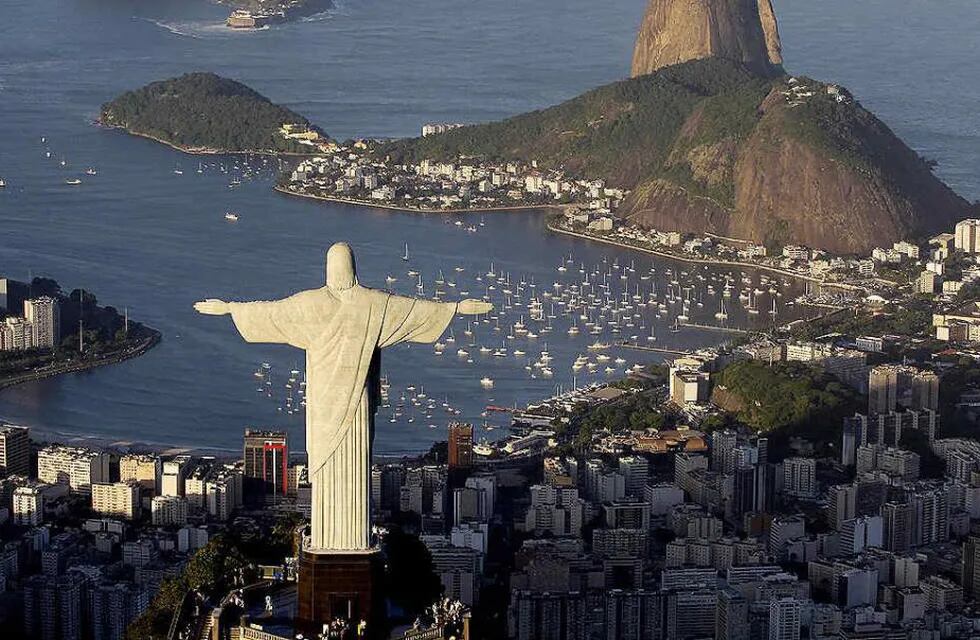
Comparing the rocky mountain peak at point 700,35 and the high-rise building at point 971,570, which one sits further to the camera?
the rocky mountain peak at point 700,35

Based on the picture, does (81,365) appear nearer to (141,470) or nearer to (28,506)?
(141,470)

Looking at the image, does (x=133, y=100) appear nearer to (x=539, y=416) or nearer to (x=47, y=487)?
(x=539, y=416)

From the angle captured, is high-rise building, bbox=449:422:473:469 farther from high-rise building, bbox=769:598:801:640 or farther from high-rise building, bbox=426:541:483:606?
high-rise building, bbox=769:598:801:640

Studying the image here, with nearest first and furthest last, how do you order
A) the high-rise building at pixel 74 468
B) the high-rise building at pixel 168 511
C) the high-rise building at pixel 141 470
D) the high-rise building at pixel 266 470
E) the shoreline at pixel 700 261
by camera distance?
the high-rise building at pixel 168 511 < the high-rise building at pixel 266 470 < the high-rise building at pixel 74 468 < the high-rise building at pixel 141 470 < the shoreline at pixel 700 261

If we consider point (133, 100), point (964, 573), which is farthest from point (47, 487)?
point (133, 100)

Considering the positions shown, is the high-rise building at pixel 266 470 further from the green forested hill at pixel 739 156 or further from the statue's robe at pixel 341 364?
the green forested hill at pixel 739 156

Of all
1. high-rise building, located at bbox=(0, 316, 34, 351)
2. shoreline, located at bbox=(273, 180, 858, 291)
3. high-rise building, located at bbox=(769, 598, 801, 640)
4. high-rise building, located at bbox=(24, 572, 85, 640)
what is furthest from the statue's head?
shoreline, located at bbox=(273, 180, 858, 291)

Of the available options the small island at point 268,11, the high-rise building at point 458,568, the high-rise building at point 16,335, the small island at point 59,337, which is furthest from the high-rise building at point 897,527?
the small island at point 268,11
